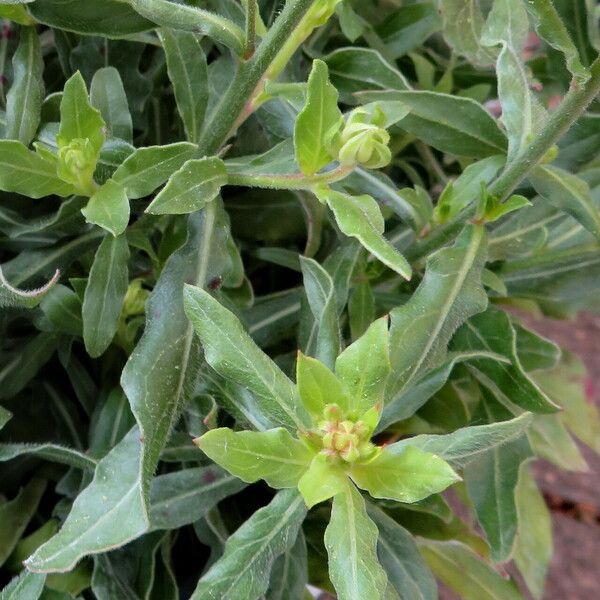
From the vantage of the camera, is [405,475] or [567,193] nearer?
[405,475]

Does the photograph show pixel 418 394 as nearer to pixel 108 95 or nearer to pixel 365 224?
pixel 365 224

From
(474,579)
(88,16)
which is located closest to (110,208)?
(88,16)

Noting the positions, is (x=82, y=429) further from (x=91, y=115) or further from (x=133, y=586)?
(x=91, y=115)

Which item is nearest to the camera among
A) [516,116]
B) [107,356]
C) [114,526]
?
[114,526]

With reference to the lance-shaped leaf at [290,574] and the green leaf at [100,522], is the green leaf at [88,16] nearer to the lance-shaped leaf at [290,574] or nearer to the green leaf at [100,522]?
the green leaf at [100,522]

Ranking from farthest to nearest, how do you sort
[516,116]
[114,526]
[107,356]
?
1. [107,356]
2. [516,116]
3. [114,526]

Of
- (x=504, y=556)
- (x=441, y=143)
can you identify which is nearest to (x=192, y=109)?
(x=441, y=143)
